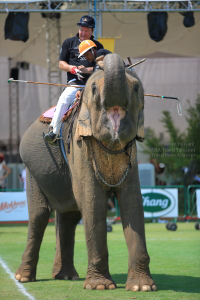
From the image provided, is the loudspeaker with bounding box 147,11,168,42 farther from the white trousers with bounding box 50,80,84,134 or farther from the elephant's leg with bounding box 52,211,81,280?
the white trousers with bounding box 50,80,84,134

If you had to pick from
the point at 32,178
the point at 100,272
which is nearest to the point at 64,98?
the point at 32,178

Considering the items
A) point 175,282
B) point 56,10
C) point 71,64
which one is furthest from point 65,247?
point 56,10

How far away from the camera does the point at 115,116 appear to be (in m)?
5.66

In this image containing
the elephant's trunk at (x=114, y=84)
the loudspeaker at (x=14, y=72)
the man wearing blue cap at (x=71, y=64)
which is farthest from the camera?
the loudspeaker at (x=14, y=72)

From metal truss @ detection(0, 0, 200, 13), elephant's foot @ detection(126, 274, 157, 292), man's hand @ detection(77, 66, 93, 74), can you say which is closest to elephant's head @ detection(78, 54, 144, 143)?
man's hand @ detection(77, 66, 93, 74)

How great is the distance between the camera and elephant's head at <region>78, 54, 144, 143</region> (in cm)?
551

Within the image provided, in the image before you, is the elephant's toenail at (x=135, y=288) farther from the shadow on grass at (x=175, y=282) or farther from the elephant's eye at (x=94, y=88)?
the elephant's eye at (x=94, y=88)

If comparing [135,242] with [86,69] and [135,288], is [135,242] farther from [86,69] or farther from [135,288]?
[86,69]

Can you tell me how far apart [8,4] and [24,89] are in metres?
4.46

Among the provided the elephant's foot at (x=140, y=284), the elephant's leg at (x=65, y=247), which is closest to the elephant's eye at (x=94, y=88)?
the elephant's foot at (x=140, y=284)

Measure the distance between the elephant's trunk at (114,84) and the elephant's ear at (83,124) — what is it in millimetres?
624

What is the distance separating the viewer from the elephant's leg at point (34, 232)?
762cm

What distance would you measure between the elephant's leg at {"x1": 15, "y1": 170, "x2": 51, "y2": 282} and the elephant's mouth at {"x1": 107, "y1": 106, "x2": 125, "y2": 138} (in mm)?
2487

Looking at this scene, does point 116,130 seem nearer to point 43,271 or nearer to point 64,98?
point 64,98
